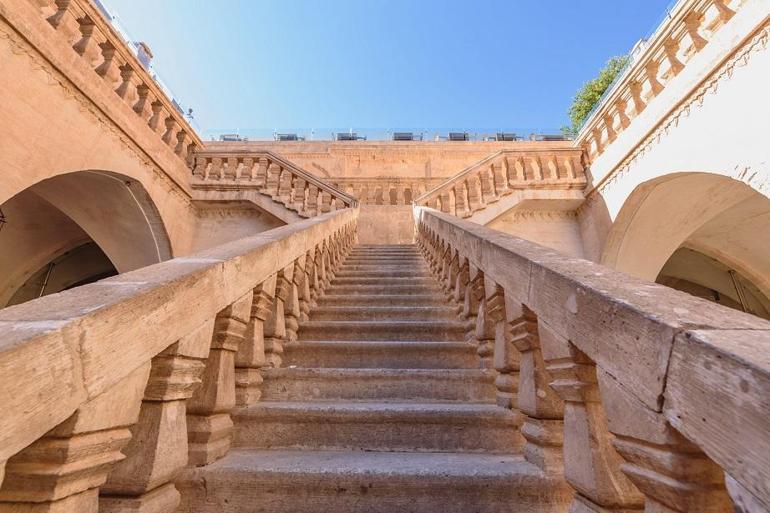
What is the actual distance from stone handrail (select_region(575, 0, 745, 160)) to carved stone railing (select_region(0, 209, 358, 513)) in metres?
5.89

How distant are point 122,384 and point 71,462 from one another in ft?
0.70

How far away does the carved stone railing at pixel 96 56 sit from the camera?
387 cm

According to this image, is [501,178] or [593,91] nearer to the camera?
[501,178]

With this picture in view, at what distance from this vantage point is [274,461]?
1583 millimetres

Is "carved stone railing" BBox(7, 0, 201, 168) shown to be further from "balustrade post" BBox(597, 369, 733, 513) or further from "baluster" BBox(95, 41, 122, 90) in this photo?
"balustrade post" BBox(597, 369, 733, 513)

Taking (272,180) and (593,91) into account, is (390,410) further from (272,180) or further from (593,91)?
(593,91)

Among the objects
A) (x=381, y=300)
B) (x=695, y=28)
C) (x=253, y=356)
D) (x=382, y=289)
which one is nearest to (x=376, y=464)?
(x=253, y=356)

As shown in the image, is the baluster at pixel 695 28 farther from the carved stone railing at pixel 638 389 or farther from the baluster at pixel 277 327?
the baluster at pixel 277 327

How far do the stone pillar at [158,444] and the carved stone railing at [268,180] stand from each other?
19.1ft

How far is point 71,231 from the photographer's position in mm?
7777

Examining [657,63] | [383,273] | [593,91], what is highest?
[593,91]

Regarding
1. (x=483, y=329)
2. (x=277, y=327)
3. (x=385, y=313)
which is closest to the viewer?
(x=483, y=329)

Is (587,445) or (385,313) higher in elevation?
(385,313)

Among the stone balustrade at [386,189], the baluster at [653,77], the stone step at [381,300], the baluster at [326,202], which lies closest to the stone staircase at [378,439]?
the stone step at [381,300]
